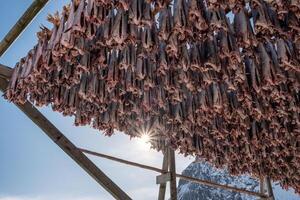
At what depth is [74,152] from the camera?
545 centimetres

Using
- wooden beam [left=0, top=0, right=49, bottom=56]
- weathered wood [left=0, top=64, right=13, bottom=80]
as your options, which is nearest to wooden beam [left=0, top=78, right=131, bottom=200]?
weathered wood [left=0, top=64, right=13, bottom=80]

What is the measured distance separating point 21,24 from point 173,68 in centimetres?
174

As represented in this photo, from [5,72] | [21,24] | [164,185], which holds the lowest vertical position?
[164,185]

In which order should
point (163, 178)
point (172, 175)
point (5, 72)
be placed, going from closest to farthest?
point (5, 72) < point (172, 175) < point (163, 178)

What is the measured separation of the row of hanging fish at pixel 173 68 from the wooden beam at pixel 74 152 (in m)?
0.41

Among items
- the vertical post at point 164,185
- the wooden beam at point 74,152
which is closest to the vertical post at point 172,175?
the vertical post at point 164,185

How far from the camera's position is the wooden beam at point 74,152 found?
16.5 feet

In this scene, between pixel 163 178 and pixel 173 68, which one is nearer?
pixel 173 68

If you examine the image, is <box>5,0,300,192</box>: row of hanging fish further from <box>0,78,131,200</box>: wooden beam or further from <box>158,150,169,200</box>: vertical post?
<box>158,150,169,200</box>: vertical post

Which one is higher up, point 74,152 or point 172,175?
point 74,152

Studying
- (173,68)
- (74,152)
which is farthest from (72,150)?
(173,68)

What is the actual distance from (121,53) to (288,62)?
174cm

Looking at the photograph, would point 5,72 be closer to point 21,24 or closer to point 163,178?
point 21,24

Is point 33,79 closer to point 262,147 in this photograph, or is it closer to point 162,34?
point 162,34
